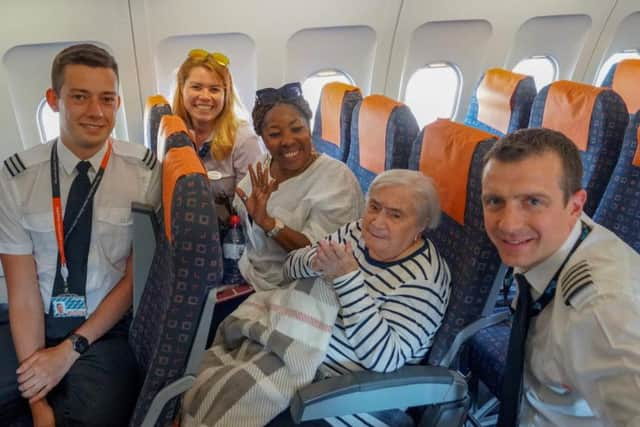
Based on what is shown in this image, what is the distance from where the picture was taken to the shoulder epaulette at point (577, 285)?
101cm

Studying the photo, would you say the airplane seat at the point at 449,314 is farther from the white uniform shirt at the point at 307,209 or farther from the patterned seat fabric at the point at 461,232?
the white uniform shirt at the point at 307,209

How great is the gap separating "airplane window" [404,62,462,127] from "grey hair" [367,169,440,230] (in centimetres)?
253

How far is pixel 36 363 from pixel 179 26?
2.02 m

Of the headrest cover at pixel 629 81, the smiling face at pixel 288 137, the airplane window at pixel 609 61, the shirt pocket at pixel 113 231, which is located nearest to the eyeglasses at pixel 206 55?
the smiling face at pixel 288 137

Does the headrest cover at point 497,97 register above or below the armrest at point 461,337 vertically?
above

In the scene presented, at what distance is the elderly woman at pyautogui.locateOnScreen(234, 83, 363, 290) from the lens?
1842 millimetres

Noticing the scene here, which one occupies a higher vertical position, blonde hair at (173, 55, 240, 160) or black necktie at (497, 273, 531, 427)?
blonde hair at (173, 55, 240, 160)

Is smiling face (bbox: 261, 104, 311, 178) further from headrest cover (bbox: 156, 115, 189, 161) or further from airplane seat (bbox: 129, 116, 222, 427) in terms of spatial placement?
airplane seat (bbox: 129, 116, 222, 427)

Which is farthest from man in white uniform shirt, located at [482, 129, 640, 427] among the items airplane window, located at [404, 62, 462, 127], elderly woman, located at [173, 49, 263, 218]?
airplane window, located at [404, 62, 462, 127]

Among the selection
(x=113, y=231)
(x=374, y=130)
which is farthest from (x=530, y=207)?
(x=113, y=231)

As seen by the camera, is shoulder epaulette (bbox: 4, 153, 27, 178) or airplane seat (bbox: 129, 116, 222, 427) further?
shoulder epaulette (bbox: 4, 153, 27, 178)

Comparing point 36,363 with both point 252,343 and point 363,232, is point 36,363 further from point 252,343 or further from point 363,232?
point 363,232

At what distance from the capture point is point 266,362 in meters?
1.44

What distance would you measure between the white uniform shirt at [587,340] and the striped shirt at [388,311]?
0.95ft
